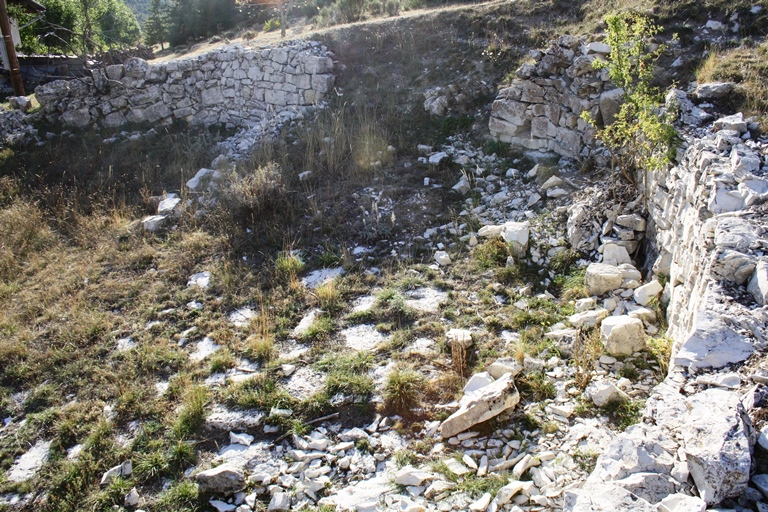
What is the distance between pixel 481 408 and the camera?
4.27 m

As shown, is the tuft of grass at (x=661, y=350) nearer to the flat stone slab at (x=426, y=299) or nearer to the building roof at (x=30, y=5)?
the flat stone slab at (x=426, y=299)

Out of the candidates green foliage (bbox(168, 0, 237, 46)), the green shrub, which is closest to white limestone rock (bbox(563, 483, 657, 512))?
the green shrub

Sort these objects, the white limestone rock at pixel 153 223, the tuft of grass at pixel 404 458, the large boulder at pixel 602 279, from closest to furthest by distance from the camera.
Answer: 1. the tuft of grass at pixel 404 458
2. the large boulder at pixel 602 279
3. the white limestone rock at pixel 153 223

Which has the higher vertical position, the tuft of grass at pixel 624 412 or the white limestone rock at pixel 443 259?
the white limestone rock at pixel 443 259

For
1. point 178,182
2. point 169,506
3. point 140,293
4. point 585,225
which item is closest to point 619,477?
point 169,506

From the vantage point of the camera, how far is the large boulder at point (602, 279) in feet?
18.0

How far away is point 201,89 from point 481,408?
35.2 feet

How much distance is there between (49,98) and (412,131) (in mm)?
8219

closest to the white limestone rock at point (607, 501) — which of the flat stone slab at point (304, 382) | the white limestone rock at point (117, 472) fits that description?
the flat stone slab at point (304, 382)

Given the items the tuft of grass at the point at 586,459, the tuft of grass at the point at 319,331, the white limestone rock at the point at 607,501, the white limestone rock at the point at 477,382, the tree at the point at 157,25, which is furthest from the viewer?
the tree at the point at 157,25

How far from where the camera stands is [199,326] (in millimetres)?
6145

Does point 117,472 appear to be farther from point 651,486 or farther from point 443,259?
point 443,259

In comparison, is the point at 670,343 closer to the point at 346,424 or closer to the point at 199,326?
the point at 346,424

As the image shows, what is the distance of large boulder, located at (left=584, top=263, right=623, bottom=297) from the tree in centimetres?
2405
